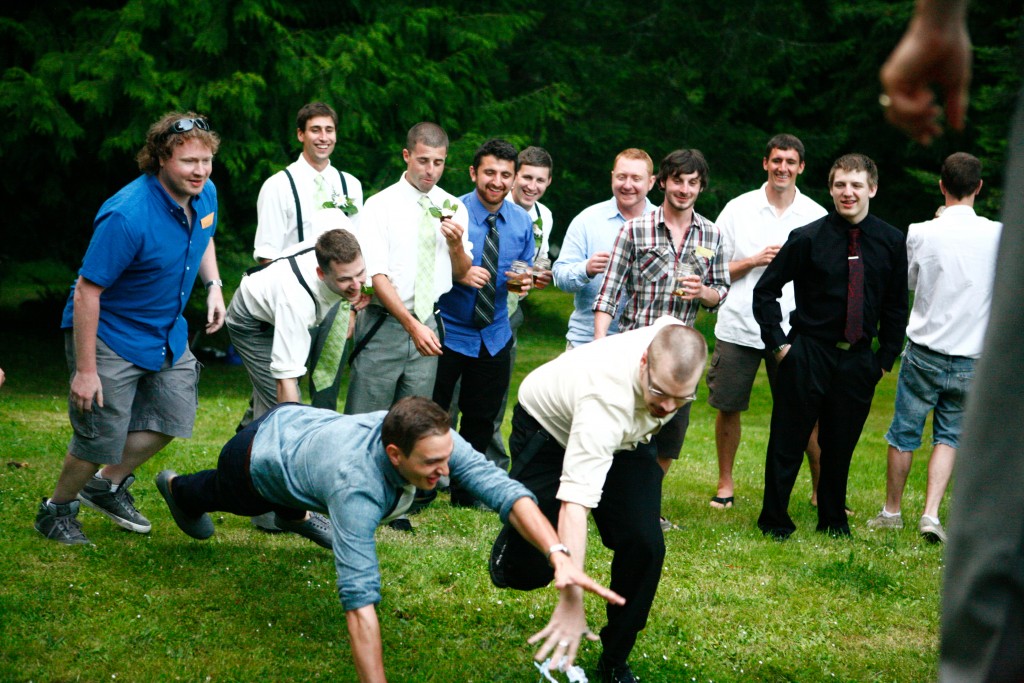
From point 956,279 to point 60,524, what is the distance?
19.2ft

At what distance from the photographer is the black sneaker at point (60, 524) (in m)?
5.85

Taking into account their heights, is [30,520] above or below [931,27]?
below

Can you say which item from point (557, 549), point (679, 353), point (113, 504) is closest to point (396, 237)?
point (113, 504)

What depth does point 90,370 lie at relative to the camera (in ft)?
18.2

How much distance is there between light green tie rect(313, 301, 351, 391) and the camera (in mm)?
6383

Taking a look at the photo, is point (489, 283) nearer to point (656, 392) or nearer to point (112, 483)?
point (112, 483)

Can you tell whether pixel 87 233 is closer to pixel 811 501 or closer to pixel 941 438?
pixel 811 501

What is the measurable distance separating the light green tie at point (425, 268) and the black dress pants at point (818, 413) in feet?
7.83

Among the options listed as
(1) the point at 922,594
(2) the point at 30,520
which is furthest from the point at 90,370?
(1) the point at 922,594

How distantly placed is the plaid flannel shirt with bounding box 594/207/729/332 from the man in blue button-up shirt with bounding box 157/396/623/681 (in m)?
2.55

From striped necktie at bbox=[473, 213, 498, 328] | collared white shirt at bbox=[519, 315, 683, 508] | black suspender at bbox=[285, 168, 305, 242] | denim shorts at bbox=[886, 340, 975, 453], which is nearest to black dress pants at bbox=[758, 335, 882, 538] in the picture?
denim shorts at bbox=[886, 340, 975, 453]

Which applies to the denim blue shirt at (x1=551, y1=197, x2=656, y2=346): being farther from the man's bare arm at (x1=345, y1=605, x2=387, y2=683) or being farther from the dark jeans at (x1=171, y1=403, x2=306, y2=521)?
the man's bare arm at (x1=345, y1=605, x2=387, y2=683)

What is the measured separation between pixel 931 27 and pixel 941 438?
6.60 meters

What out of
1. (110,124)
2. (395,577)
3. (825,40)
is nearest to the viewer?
(395,577)
